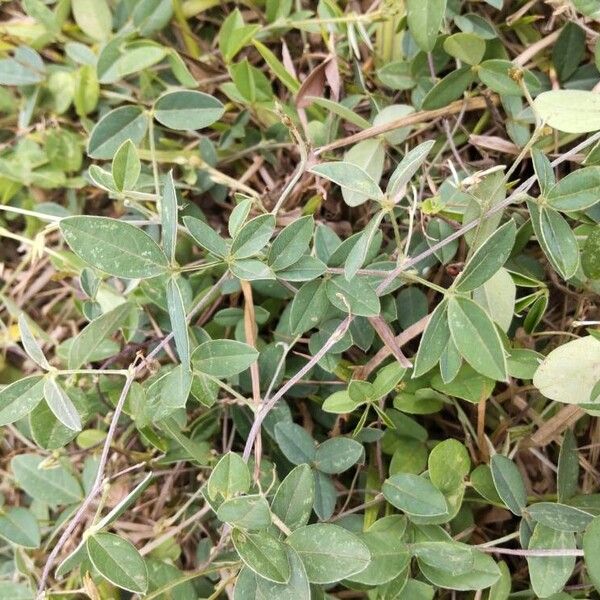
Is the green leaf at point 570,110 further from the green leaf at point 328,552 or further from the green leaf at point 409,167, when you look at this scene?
the green leaf at point 328,552

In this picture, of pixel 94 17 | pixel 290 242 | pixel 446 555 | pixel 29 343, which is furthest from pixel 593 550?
pixel 94 17

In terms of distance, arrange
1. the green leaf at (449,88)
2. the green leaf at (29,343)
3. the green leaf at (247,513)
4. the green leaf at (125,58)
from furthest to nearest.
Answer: the green leaf at (125,58)
the green leaf at (449,88)
the green leaf at (29,343)
the green leaf at (247,513)

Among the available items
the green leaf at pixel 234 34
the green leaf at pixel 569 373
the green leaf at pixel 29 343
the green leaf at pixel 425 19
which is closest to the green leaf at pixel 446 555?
the green leaf at pixel 569 373

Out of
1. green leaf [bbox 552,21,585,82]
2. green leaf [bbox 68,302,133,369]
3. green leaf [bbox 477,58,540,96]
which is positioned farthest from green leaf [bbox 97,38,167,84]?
green leaf [bbox 552,21,585,82]

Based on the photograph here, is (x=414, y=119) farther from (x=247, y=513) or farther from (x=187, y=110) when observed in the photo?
(x=247, y=513)

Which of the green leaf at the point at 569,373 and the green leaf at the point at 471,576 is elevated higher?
the green leaf at the point at 569,373

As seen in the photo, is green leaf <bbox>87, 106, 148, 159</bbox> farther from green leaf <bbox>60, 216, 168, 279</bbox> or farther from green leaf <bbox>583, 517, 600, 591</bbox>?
green leaf <bbox>583, 517, 600, 591</bbox>
